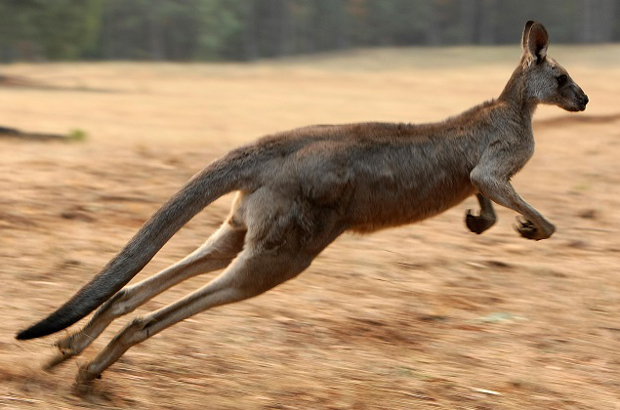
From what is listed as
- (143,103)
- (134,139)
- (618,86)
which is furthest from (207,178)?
(618,86)

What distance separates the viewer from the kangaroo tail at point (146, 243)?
14.3 ft

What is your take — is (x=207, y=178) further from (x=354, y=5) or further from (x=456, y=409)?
(x=354, y=5)

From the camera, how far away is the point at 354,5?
5634cm

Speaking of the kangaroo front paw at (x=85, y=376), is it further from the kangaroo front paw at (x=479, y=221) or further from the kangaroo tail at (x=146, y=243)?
the kangaroo front paw at (x=479, y=221)

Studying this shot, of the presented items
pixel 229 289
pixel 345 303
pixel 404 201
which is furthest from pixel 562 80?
pixel 229 289

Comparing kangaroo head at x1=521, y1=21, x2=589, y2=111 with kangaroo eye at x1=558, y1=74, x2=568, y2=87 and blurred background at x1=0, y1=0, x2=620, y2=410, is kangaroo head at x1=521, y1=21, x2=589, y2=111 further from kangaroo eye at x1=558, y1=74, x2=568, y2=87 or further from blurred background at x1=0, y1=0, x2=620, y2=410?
blurred background at x1=0, y1=0, x2=620, y2=410

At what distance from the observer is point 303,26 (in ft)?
190

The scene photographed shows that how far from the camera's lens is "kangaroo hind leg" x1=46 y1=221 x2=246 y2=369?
472 cm

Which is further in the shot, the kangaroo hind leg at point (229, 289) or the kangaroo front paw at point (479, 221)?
the kangaroo front paw at point (479, 221)

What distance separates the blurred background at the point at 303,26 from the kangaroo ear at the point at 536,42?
39.8 meters

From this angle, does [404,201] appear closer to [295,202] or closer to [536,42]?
[295,202]

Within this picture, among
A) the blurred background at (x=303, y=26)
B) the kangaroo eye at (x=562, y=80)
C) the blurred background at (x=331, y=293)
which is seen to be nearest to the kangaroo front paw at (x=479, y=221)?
the blurred background at (x=331, y=293)

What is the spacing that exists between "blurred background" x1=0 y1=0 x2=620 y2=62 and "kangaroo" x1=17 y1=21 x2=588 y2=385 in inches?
1580

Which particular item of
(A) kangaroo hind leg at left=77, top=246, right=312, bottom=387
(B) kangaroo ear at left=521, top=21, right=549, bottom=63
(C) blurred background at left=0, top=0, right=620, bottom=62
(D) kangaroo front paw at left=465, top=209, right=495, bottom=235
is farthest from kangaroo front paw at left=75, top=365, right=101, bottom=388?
(C) blurred background at left=0, top=0, right=620, bottom=62
